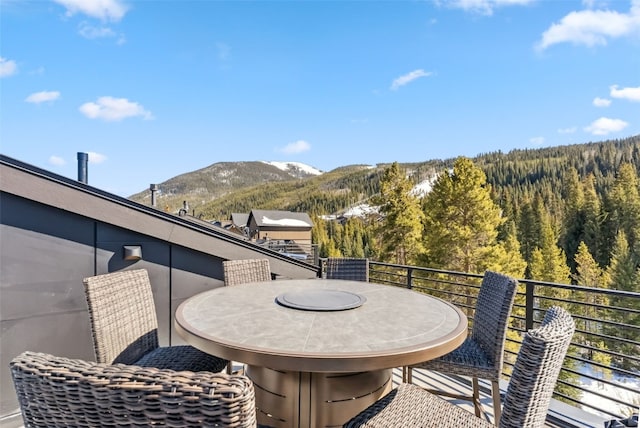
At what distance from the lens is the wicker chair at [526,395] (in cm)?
126

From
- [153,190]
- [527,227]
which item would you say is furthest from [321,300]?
[527,227]

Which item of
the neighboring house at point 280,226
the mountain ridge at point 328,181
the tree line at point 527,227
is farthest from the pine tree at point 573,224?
the neighboring house at point 280,226

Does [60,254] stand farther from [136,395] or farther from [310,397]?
[136,395]

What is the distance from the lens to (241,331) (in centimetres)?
167

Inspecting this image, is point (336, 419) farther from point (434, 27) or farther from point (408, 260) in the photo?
point (408, 260)

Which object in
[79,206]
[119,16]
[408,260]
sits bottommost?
[408,260]

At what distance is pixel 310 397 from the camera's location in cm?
176

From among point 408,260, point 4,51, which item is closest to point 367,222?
point 408,260

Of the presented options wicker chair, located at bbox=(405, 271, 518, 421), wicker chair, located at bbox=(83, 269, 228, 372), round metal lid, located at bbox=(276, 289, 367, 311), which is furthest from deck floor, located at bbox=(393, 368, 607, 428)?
wicker chair, located at bbox=(83, 269, 228, 372)

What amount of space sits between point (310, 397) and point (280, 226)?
34.2 m

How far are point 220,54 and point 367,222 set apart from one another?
46.0 ft

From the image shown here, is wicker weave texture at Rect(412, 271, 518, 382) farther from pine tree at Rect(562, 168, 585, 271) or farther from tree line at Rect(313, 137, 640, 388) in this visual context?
pine tree at Rect(562, 168, 585, 271)

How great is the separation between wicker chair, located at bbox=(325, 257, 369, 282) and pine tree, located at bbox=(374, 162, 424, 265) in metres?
16.2

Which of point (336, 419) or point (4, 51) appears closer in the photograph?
point (336, 419)
